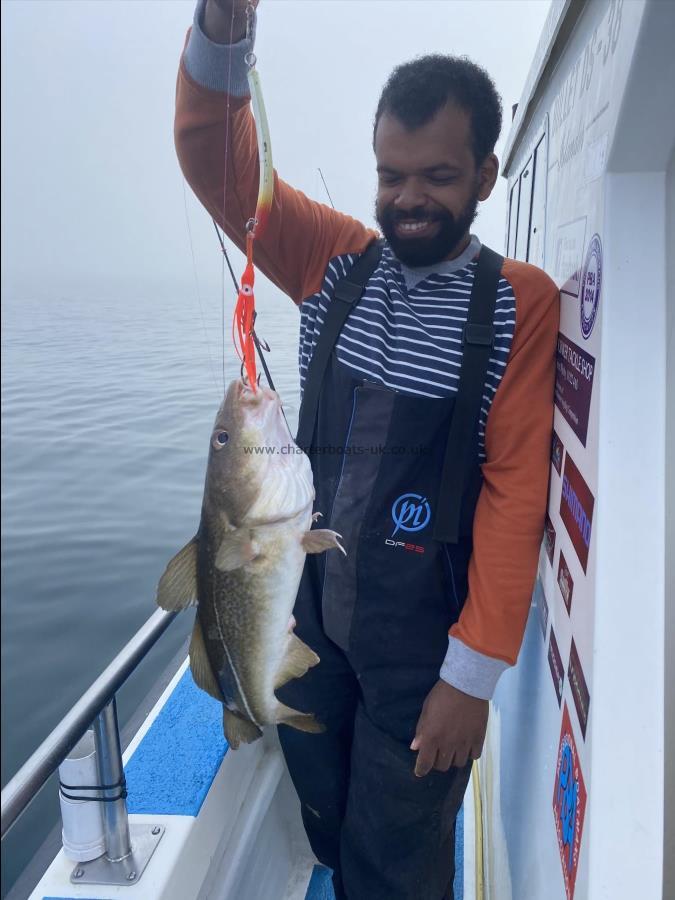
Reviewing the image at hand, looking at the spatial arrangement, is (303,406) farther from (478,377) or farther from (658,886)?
(658,886)

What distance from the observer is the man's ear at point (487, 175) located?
64.3 inches

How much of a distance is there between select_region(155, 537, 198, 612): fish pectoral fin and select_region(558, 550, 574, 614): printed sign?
2.77ft

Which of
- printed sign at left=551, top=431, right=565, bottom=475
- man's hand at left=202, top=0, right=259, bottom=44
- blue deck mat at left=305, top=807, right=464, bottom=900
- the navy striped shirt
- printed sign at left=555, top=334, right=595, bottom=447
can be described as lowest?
blue deck mat at left=305, top=807, right=464, bottom=900

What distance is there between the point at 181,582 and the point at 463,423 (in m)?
0.76

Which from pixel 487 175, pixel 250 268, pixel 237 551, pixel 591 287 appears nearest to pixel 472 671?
pixel 237 551

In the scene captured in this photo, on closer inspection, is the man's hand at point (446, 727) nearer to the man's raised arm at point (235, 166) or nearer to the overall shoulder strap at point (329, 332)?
the overall shoulder strap at point (329, 332)

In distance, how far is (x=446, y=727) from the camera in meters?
1.55

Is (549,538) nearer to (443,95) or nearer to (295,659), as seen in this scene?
(295,659)

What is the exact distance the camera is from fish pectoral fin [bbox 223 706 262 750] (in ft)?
4.96

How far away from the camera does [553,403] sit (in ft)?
5.22

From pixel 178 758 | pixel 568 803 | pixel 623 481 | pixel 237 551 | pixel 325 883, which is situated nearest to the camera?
pixel 623 481

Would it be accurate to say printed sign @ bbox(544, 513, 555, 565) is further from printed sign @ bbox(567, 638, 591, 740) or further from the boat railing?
the boat railing

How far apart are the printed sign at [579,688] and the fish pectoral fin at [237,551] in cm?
69

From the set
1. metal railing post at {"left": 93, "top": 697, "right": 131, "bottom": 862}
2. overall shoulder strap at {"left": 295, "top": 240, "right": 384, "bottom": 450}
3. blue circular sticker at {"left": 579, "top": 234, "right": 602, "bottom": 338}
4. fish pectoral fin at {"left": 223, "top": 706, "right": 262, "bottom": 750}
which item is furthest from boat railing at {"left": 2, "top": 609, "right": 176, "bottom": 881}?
blue circular sticker at {"left": 579, "top": 234, "right": 602, "bottom": 338}
